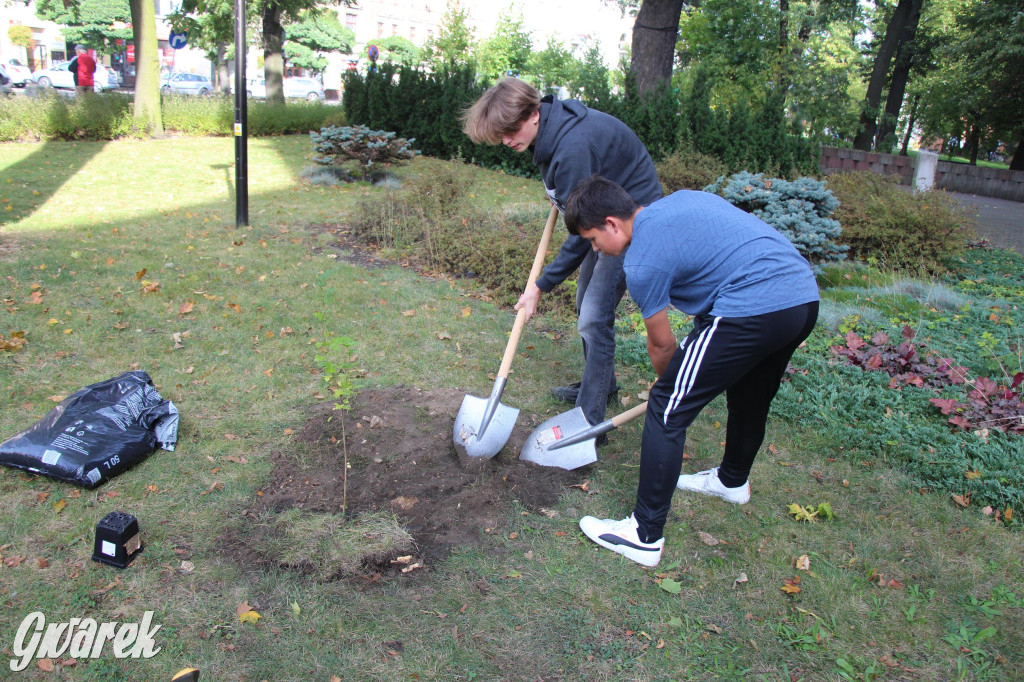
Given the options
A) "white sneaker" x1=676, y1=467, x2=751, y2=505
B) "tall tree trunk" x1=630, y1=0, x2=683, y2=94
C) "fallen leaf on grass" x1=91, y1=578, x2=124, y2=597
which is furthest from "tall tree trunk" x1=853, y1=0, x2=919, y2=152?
"fallen leaf on grass" x1=91, y1=578, x2=124, y2=597

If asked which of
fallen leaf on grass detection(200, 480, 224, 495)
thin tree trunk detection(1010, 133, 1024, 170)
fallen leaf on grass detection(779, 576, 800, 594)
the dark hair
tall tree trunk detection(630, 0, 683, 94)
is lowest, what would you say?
fallen leaf on grass detection(200, 480, 224, 495)

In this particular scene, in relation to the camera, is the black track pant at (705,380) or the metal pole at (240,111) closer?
the black track pant at (705,380)

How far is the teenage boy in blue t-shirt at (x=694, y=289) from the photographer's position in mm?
2299

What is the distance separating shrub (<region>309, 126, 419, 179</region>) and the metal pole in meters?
3.33

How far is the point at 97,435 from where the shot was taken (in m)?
3.03

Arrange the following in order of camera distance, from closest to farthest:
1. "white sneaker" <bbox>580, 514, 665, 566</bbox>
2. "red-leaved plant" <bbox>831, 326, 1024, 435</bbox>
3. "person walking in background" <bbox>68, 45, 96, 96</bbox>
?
1. "white sneaker" <bbox>580, 514, 665, 566</bbox>
2. "red-leaved plant" <bbox>831, 326, 1024, 435</bbox>
3. "person walking in background" <bbox>68, 45, 96, 96</bbox>

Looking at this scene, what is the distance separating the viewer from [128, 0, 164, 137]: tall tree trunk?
545 inches

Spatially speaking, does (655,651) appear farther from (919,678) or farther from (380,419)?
(380,419)

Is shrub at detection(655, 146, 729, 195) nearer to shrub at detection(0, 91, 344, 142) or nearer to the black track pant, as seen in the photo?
the black track pant

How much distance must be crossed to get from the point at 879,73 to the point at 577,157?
62.6ft

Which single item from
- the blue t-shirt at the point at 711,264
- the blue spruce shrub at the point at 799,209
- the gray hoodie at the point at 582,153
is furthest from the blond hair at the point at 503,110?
the blue spruce shrub at the point at 799,209

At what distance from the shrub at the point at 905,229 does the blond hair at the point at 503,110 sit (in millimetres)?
5658

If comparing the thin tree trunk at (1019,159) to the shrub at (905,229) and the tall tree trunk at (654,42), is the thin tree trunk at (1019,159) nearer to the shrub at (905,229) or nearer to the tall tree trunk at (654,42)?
the tall tree trunk at (654,42)

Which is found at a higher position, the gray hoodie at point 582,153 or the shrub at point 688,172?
the gray hoodie at point 582,153
